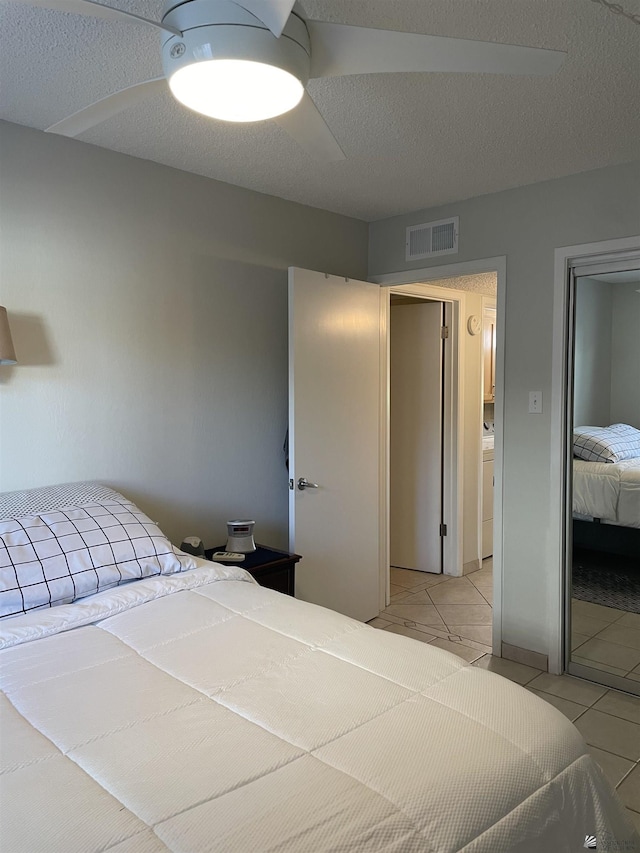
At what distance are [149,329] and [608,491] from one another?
2.34m

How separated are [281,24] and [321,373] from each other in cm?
232

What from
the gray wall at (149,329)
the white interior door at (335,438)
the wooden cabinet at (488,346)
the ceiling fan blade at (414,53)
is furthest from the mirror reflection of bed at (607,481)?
the wooden cabinet at (488,346)

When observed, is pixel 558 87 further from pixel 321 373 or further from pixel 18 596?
pixel 18 596

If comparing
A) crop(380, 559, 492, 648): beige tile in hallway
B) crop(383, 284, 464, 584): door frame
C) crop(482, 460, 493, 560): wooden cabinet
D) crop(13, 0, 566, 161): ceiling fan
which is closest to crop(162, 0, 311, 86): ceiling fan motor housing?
crop(13, 0, 566, 161): ceiling fan

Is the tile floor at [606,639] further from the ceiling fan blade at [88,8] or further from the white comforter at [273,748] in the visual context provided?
the ceiling fan blade at [88,8]

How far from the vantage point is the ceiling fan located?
138 centimetres

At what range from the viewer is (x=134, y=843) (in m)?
1.04

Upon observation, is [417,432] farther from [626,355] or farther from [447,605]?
[626,355]

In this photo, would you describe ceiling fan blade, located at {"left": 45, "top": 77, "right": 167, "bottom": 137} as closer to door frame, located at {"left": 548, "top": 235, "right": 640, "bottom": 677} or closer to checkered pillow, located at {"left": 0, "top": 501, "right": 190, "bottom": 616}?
checkered pillow, located at {"left": 0, "top": 501, "right": 190, "bottom": 616}

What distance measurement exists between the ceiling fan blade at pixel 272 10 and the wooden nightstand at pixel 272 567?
7.04 feet

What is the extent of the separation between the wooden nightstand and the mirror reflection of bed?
1423 millimetres

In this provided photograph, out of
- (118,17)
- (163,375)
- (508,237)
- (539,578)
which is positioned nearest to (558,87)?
(508,237)

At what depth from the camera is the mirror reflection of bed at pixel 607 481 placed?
302 centimetres

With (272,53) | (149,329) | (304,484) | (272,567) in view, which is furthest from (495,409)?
(272,53)
